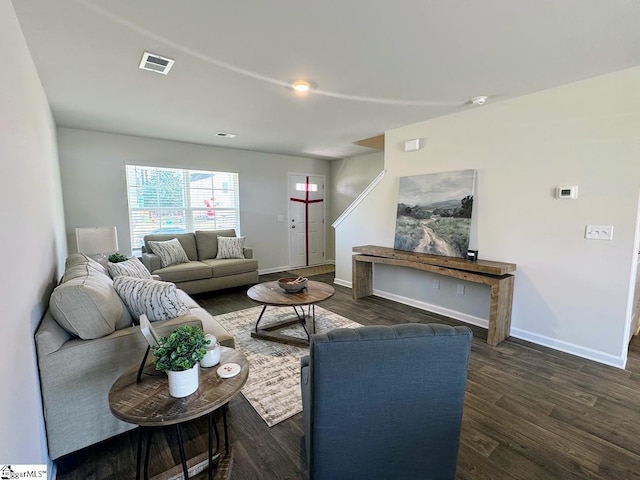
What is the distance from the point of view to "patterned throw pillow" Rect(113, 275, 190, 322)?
188cm

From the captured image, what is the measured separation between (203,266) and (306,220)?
2865mm

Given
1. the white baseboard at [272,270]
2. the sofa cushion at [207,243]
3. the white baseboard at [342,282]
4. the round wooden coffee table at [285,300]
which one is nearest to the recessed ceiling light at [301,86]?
the round wooden coffee table at [285,300]

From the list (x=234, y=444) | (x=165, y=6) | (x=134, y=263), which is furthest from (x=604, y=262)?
(x=134, y=263)

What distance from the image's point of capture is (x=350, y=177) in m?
6.60

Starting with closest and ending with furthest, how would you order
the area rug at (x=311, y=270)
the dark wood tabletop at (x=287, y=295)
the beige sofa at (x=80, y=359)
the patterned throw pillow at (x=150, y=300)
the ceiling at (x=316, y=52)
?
the beige sofa at (x=80, y=359) → the ceiling at (x=316, y=52) → the patterned throw pillow at (x=150, y=300) → the dark wood tabletop at (x=287, y=295) → the area rug at (x=311, y=270)

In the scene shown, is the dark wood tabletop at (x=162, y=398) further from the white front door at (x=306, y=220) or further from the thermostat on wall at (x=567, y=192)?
the white front door at (x=306, y=220)

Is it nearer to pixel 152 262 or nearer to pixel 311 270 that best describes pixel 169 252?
pixel 152 262

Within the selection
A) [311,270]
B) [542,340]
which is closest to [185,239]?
[311,270]

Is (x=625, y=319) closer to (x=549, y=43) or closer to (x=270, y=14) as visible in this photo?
(x=549, y=43)

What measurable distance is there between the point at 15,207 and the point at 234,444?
1659 mm

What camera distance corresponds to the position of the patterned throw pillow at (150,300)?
6.17ft

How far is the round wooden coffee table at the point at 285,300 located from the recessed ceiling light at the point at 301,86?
6.44ft

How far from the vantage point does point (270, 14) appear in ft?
5.57

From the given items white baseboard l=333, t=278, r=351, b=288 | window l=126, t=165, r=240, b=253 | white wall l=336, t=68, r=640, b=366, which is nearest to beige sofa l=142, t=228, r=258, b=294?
window l=126, t=165, r=240, b=253
